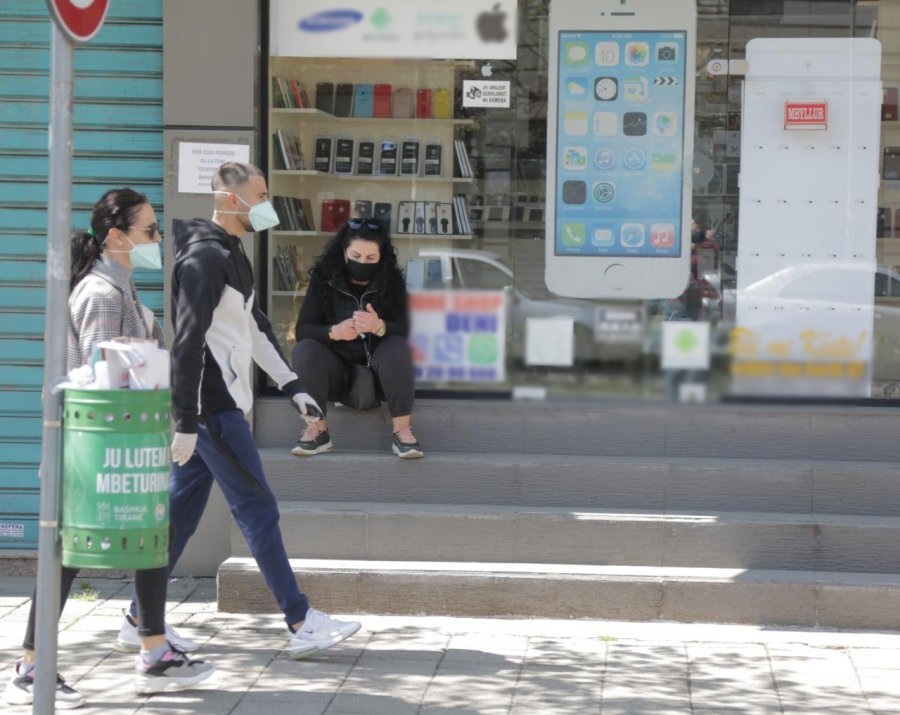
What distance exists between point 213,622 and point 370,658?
1.00 metres

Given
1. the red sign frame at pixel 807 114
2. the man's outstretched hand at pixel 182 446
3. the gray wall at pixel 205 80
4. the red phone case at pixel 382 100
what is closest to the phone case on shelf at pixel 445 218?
the red phone case at pixel 382 100

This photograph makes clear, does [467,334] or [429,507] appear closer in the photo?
[429,507]

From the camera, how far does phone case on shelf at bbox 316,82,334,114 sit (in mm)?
8328

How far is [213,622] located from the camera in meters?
6.86

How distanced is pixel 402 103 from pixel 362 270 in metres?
1.31

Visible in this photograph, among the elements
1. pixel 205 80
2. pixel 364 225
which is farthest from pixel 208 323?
pixel 205 80

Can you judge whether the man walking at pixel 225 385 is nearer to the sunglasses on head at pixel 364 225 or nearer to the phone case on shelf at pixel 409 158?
the sunglasses on head at pixel 364 225

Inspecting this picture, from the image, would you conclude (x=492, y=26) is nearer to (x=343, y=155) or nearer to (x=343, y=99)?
(x=343, y=99)

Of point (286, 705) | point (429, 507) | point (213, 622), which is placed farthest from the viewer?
point (429, 507)

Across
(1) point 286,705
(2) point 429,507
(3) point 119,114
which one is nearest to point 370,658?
(1) point 286,705

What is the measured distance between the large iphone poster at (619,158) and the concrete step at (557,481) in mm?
1288

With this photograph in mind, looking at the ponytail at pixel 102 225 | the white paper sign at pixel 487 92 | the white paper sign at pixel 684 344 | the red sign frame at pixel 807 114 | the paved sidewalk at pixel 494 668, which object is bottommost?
the paved sidewalk at pixel 494 668

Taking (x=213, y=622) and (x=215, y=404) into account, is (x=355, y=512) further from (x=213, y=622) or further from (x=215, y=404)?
(x=215, y=404)

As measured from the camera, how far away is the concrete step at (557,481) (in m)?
7.34
